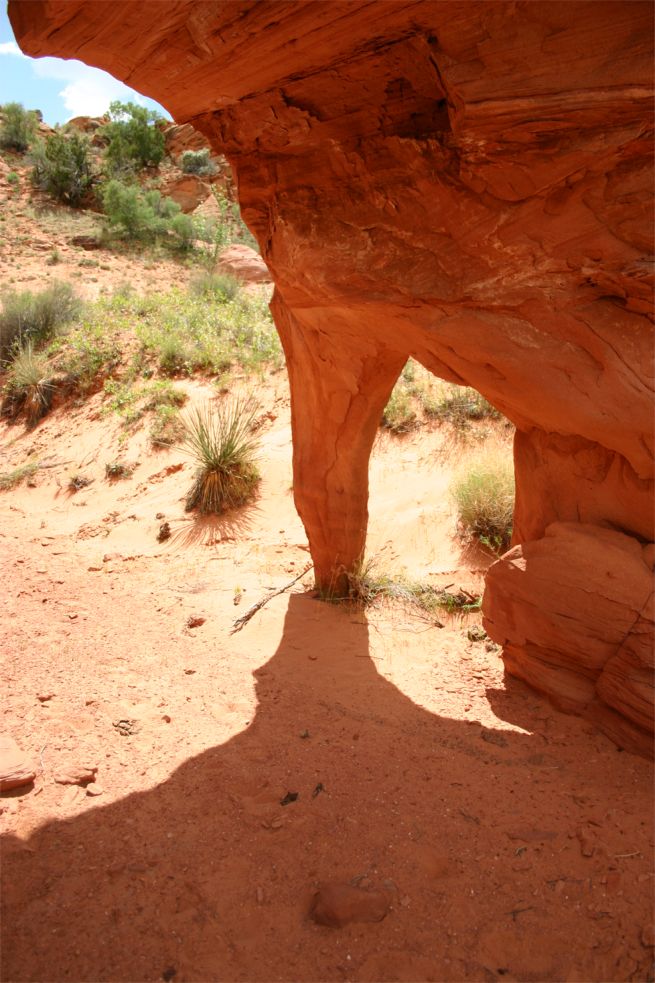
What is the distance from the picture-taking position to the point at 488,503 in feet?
16.8

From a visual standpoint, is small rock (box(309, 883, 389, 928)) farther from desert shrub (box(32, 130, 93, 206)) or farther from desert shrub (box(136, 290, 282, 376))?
desert shrub (box(32, 130, 93, 206))

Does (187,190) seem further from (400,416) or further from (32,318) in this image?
(400,416)

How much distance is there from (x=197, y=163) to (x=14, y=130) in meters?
6.42

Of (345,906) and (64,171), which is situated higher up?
(64,171)

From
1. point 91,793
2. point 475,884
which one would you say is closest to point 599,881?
point 475,884

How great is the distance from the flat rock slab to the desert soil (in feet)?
0.14

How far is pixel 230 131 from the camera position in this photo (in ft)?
9.42

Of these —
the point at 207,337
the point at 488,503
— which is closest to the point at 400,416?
the point at 488,503

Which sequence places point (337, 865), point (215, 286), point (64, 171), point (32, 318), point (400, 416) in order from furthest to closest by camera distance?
1. point (64, 171)
2. point (215, 286)
3. point (32, 318)
4. point (400, 416)
5. point (337, 865)

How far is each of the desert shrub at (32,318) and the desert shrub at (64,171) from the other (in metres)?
11.4

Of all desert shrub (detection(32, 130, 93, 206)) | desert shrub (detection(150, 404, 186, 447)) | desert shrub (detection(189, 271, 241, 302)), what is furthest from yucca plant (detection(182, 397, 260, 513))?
desert shrub (detection(32, 130, 93, 206))

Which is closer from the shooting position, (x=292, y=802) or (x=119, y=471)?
(x=292, y=802)

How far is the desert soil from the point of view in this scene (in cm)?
186

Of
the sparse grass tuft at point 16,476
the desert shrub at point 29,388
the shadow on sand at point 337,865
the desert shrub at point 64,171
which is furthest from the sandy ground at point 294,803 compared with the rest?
the desert shrub at point 64,171
